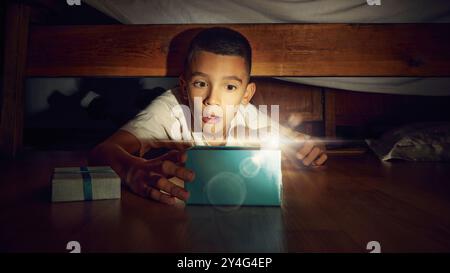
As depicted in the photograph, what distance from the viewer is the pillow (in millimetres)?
Answer: 1527

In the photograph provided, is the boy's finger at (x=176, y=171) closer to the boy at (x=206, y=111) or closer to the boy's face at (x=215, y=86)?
the boy at (x=206, y=111)

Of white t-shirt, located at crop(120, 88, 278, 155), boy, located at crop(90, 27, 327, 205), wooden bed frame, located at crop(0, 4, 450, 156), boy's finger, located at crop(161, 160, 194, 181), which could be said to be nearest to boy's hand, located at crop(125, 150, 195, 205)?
boy's finger, located at crop(161, 160, 194, 181)

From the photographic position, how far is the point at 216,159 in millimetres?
710

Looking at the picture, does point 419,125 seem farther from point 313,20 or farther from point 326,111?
point 313,20

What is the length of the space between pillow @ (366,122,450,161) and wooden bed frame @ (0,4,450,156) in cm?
24

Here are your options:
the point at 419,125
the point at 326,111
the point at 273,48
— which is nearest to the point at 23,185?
the point at 273,48

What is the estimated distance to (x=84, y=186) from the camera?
778 millimetres

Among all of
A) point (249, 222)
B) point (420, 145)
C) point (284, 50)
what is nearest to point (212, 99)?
point (284, 50)

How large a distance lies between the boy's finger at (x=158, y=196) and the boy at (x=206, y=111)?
243 millimetres

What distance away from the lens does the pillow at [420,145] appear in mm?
1527

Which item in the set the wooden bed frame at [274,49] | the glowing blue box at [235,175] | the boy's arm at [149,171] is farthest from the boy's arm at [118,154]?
the wooden bed frame at [274,49]

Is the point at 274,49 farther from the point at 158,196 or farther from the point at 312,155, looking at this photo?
the point at 158,196

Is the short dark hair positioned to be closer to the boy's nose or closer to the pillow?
the boy's nose

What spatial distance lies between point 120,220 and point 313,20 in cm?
126
